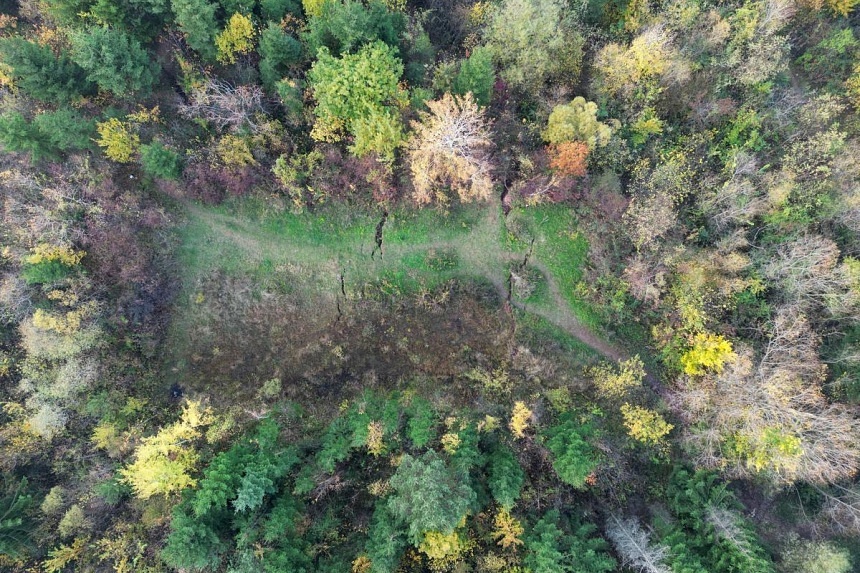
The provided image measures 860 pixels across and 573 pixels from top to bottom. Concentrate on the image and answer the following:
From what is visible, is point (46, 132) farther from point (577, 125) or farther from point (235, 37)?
point (577, 125)

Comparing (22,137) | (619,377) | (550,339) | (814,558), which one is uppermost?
(22,137)

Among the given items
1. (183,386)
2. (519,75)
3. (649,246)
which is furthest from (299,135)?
(649,246)

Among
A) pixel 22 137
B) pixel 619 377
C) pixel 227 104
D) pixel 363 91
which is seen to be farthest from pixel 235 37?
pixel 619 377

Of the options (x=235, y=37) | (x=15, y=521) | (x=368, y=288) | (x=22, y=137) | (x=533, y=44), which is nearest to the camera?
(x=15, y=521)

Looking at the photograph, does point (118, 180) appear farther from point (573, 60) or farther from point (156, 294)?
point (573, 60)

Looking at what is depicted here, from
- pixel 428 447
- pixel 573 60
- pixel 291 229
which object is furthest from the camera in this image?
pixel 291 229

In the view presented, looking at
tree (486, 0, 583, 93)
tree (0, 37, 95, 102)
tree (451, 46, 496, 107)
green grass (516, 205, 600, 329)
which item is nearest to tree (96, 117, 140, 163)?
tree (0, 37, 95, 102)
